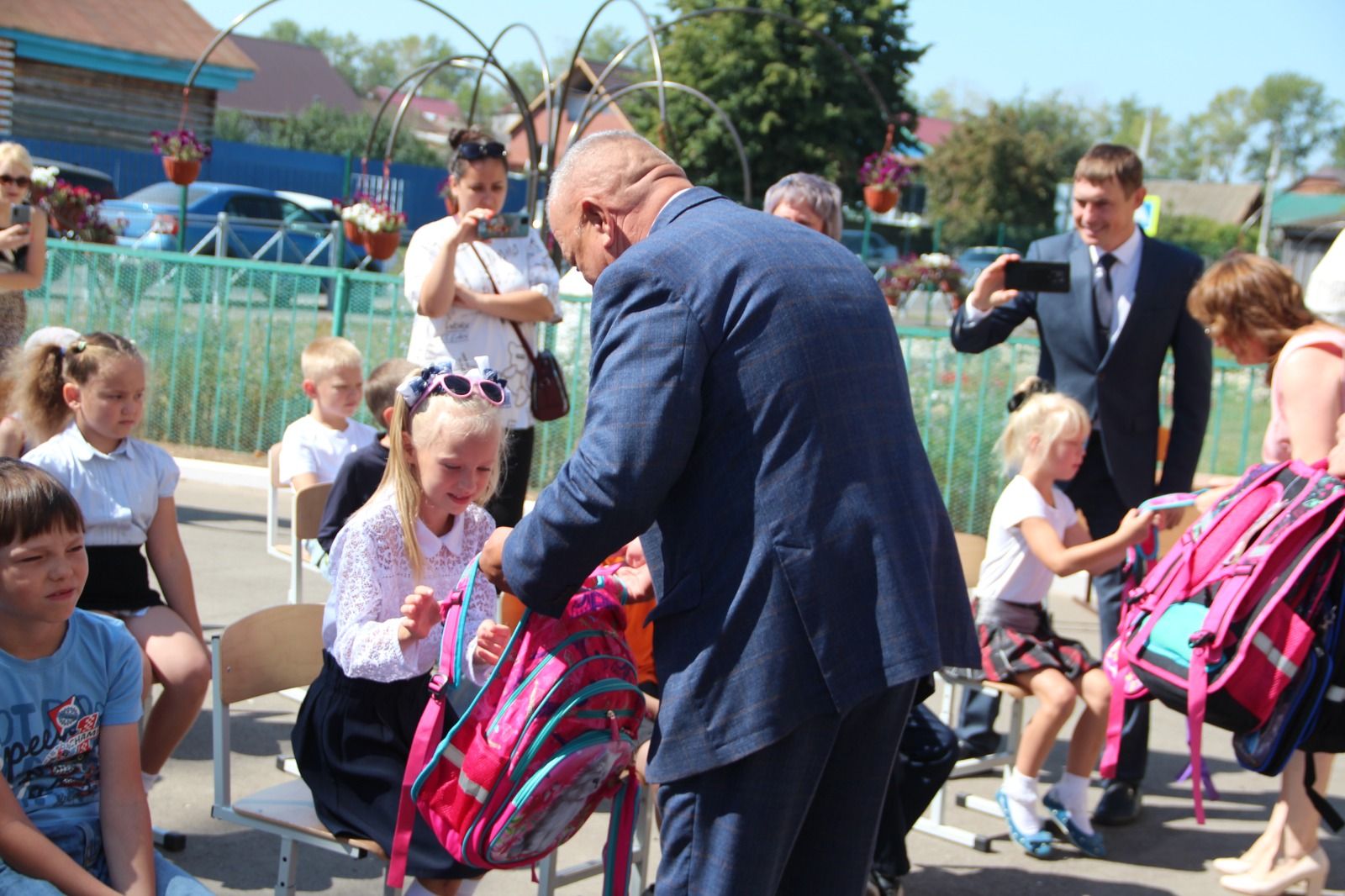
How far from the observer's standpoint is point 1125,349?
182 inches

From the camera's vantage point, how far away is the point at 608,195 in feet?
7.88

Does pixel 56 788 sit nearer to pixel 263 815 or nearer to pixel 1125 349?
pixel 263 815

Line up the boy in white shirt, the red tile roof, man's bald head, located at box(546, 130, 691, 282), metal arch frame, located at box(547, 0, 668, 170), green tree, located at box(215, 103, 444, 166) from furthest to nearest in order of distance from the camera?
green tree, located at box(215, 103, 444, 166) → the red tile roof → metal arch frame, located at box(547, 0, 668, 170) → the boy in white shirt → man's bald head, located at box(546, 130, 691, 282)

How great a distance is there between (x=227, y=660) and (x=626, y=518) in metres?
A: 1.44

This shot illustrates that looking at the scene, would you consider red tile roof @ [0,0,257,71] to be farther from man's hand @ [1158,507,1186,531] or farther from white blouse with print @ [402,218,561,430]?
man's hand @ [1158,507,1186,531]

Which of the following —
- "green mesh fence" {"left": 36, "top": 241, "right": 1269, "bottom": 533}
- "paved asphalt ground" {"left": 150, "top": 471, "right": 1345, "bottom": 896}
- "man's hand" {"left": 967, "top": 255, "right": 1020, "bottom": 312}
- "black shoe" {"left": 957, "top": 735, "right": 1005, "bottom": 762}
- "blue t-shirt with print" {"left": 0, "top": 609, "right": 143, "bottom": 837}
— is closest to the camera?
"blue t-shirt with print" {"left": 0, "top": 609, "right": 143, "bottom": 837}

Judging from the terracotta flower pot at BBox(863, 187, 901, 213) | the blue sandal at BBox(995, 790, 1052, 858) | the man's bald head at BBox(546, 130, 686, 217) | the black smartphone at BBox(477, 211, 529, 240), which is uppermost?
the terracotta flower pot at BBox(863, 187, 901, 213)

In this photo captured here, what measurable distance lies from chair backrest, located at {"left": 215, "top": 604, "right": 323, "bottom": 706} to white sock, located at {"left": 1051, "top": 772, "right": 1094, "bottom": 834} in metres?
2.43

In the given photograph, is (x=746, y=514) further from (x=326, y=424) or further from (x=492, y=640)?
(x=326, y=424)

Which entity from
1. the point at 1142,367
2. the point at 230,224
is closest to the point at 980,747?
the point at 1142,367

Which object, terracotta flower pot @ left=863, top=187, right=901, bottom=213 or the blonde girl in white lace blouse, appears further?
terracotta flower pot @ left=863, top=187, right=901, bottom=213

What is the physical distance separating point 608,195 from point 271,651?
161 centimetres

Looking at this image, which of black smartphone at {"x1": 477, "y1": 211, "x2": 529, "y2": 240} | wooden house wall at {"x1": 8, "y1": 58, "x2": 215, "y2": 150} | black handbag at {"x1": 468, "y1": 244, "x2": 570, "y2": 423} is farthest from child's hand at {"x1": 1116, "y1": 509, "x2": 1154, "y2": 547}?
wooden house wall at {"x1": 8, "y1": 58, "x2": 215, "y2": 150}

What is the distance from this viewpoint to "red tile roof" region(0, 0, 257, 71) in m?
27.4
